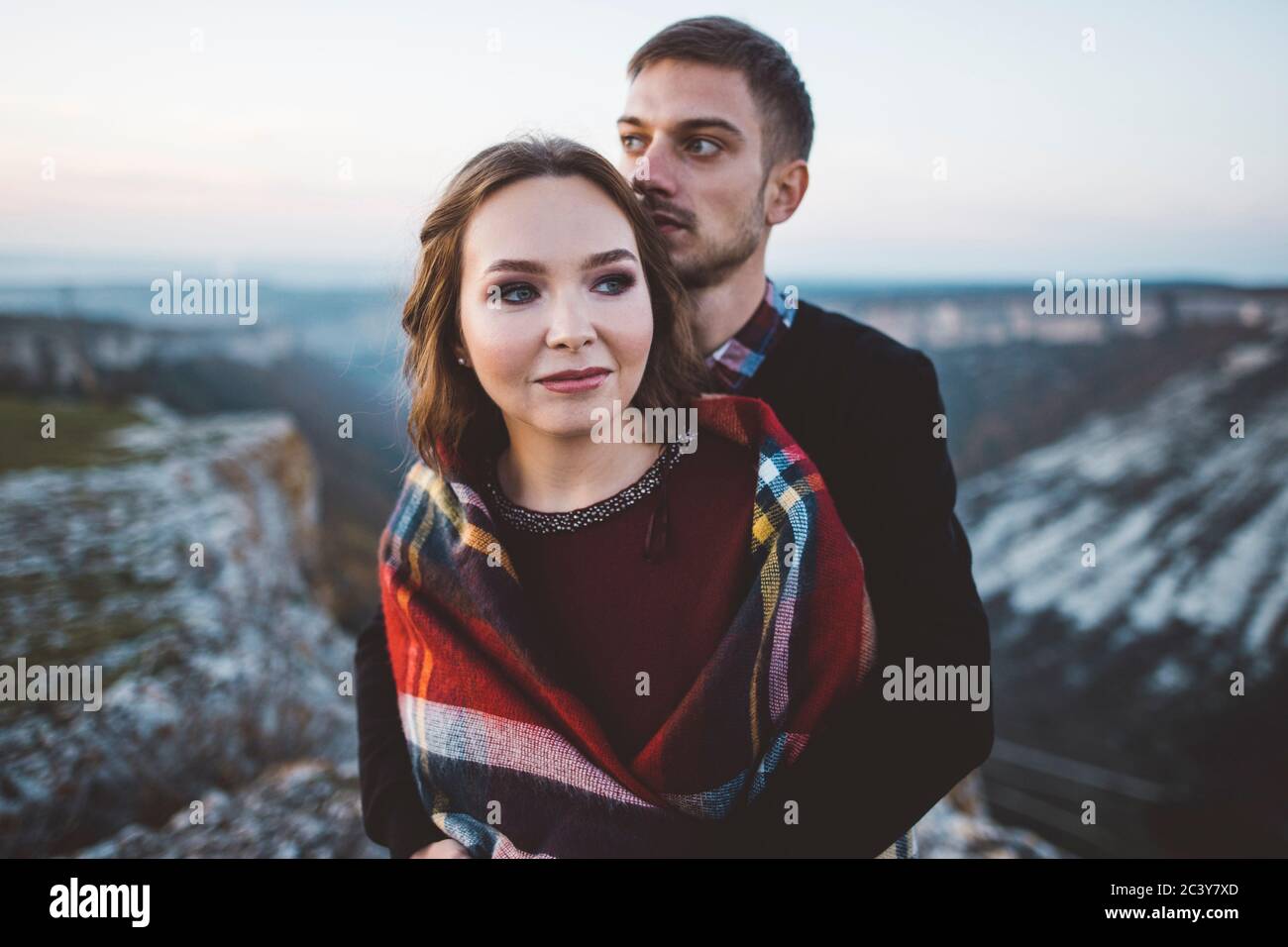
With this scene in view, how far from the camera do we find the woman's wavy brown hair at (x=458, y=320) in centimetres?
200

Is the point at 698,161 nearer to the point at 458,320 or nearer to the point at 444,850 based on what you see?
the point at 458,320

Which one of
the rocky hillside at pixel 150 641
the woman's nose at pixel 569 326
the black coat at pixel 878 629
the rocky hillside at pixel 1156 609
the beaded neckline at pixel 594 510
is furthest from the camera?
the rocky hillside at pixel 1156 609

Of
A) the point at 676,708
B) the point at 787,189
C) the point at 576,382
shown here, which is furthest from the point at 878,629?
the point at 787,189

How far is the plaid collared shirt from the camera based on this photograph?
257 centimetres

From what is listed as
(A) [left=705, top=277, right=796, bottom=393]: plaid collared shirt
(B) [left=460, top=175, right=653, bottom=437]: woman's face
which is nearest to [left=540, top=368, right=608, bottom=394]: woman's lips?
(B) [left=460, top=175, right=653, bottom=437]: woman's face

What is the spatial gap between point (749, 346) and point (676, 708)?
4.09ft

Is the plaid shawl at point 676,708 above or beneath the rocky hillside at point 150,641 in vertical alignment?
above

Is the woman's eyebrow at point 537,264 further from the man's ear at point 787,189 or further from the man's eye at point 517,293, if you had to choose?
the man's ear at point 787,189

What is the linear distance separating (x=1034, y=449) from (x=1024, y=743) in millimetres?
21674

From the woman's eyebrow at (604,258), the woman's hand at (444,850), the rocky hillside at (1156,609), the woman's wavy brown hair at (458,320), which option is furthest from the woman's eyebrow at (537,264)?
the rocky hillside at (1156,609)

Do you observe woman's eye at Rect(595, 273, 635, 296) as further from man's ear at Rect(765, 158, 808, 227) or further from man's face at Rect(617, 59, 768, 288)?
man's ear at Rect(765, 158, 808, 227)

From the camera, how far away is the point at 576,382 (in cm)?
188

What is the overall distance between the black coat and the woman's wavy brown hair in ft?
1.33

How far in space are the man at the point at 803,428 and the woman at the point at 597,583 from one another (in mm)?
89
